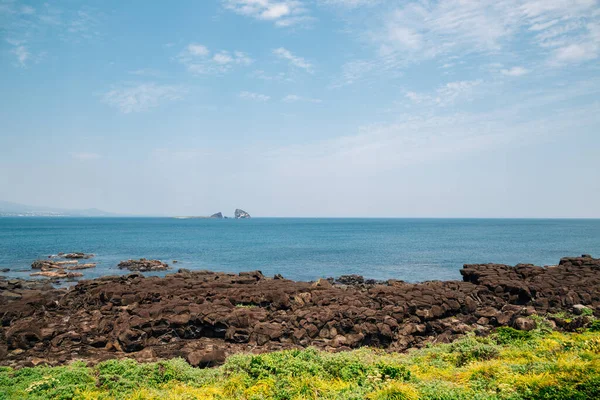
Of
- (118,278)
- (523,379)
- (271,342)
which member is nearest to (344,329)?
(271,342)

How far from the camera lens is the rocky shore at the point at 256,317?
58.6 feet

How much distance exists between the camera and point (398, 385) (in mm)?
10469

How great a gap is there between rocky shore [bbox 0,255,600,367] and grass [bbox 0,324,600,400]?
248 cm

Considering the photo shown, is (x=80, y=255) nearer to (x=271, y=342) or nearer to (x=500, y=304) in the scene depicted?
(x=271, y=342)

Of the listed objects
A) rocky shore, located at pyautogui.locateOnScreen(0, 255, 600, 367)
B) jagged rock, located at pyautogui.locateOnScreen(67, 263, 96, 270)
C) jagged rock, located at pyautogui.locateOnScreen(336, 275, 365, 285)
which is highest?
rocky shore, located at pyautogui.locateOnScreen(0, 255, 600, 367)

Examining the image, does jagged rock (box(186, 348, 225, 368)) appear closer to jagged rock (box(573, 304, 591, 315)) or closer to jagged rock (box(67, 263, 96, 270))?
jagged rock (box(573, 304, 591, 315))

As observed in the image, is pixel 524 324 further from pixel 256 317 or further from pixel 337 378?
pixel 256 317

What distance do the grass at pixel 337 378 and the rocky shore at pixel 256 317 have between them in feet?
8.14

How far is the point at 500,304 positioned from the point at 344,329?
40.0 ft

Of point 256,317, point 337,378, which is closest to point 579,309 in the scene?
point 337,378

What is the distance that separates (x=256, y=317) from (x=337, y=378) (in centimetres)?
921

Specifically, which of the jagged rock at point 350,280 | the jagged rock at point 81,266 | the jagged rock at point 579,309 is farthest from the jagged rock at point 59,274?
the jagged rock at point 579,309

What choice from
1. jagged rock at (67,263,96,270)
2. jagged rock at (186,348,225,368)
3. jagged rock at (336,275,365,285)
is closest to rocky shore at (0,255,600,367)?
jagged rock at (186,348,225,368)

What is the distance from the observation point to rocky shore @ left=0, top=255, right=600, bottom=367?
703 inches
